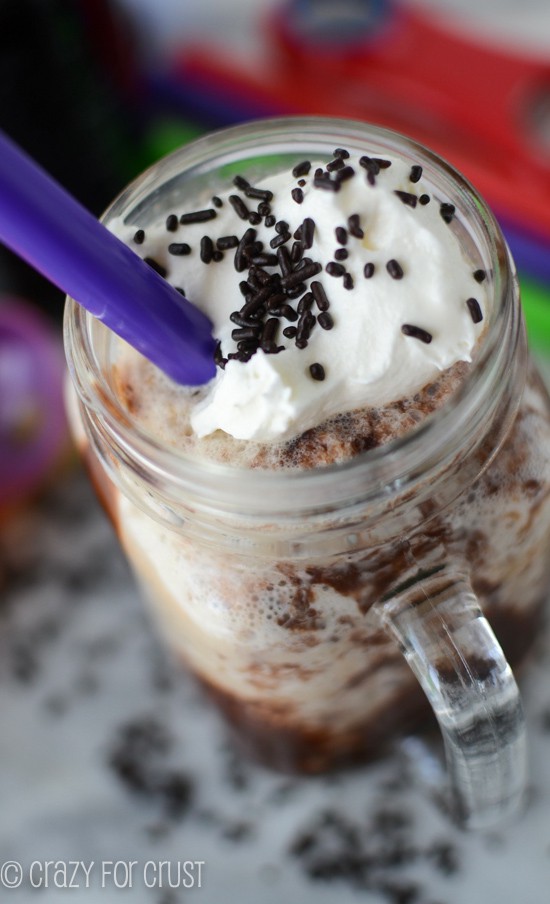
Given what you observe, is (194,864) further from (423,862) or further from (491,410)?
(491,410)

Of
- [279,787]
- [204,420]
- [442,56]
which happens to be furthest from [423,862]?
[442,56]

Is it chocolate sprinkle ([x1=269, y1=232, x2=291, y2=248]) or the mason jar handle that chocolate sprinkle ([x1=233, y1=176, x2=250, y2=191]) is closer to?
chocolate sprinkle ([x1=269, y1=232, x2=291, y2=248])

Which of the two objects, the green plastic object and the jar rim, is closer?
the jar rim

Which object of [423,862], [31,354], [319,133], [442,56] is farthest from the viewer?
[442,56]

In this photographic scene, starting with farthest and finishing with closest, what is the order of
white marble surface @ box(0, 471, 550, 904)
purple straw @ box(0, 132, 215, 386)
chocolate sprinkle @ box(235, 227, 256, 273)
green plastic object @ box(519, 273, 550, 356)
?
green plastic object @ box(519, 273, 550, 356) < white marble surface @ box(0, 471, 550, 904) < chocolate sprinkle @ box(235, 227, 256, 273) < purple straw @ box(0, 132, 215, 386)

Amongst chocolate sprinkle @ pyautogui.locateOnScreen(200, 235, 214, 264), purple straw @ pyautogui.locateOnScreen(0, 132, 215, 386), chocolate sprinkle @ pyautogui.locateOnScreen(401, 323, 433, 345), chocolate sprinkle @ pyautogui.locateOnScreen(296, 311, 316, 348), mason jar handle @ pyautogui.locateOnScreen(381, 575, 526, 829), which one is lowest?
mason jar handle @ pyautogui.locateOnScreen(381, 575, 526, 829)

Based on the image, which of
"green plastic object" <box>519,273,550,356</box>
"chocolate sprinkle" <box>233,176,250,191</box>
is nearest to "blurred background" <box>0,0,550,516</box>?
"green plastic object" <box>519,273,550,356</box>

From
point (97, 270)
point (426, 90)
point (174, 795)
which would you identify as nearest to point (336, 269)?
point (97, 270)
